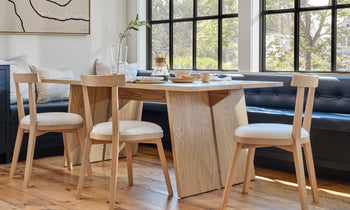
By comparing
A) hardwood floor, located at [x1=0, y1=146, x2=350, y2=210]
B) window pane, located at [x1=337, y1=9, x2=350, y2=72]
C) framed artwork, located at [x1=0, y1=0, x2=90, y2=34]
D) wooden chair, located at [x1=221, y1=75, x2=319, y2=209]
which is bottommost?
hardwood floor, located at [x1=0, y1=146, x2=350, y2=210]

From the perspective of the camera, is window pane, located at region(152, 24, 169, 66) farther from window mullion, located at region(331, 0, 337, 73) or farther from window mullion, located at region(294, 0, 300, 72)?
window mullion, located at region(331, 0, 337, 73)

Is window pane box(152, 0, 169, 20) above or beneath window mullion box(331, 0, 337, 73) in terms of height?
above

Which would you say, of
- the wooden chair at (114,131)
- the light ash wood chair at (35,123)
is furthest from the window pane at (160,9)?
the wooden chair at (114,131)

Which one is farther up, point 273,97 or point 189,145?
point 273,97

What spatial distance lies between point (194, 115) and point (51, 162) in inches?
64.6

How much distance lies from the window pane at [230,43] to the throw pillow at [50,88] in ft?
5.54

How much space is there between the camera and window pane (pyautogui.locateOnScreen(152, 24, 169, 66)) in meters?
5.68

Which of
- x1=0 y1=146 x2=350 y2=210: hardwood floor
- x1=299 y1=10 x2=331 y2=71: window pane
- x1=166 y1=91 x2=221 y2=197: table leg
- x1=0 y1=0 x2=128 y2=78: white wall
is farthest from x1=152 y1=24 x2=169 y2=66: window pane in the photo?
x1=166 y1=91 x2=221 y2=197: table leg

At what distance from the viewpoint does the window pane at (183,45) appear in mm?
5391

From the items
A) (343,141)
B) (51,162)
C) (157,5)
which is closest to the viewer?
(343,141)

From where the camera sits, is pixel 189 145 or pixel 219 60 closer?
pixel 189 145

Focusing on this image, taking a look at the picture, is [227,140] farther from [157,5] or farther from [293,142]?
[157,5]

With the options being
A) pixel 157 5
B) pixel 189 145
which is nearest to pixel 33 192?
pixel 189 145

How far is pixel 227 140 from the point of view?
10.9 ft
